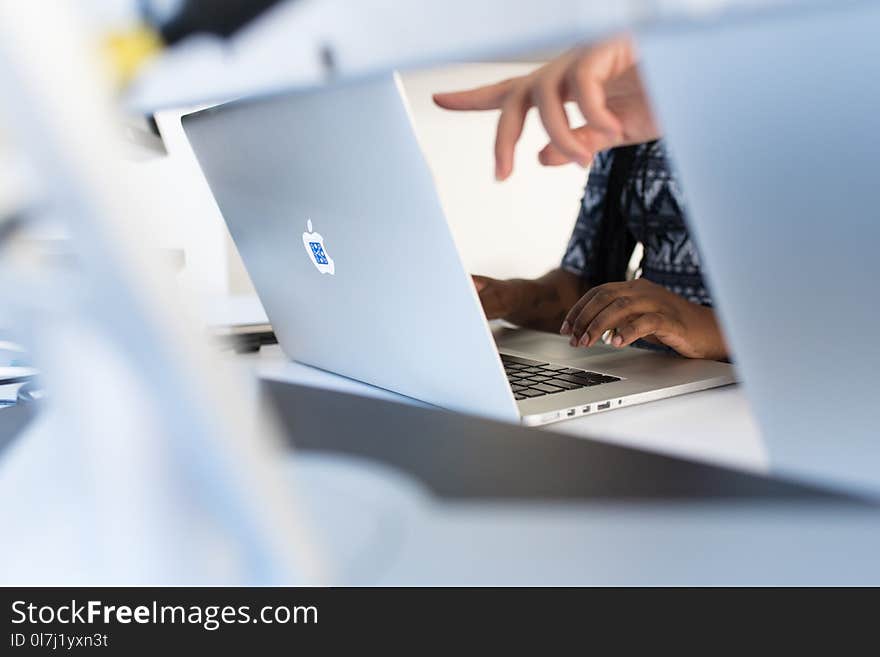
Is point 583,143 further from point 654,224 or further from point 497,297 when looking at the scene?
point 654,224

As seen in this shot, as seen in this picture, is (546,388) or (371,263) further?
(546,388)

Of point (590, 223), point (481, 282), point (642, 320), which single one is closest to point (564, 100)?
point (642, 320)

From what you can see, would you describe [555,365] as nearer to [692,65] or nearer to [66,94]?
[692,65]

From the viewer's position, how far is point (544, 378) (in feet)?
2.46

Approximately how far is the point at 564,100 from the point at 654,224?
3.23 ft

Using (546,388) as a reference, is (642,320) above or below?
above

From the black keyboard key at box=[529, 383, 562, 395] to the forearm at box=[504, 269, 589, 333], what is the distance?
448 mm

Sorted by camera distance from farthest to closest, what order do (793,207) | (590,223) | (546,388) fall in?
(590,223)
(546,388)
(793,207)

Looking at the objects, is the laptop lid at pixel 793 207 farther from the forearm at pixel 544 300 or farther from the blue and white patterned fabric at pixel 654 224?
the blue and white patterned fabric at pixel 654 224

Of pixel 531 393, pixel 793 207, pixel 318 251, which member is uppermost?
pixel 318 251

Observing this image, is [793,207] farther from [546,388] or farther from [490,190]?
[490,190]

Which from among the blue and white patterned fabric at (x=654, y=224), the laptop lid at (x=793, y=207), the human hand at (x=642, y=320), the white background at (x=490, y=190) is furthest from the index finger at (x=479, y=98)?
the white background at (x=490, y=190)

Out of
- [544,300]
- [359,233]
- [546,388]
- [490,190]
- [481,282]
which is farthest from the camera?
[490,190]

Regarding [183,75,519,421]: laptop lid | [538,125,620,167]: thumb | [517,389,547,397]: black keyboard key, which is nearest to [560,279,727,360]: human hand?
[517,389,547,397]: black keyboard key
